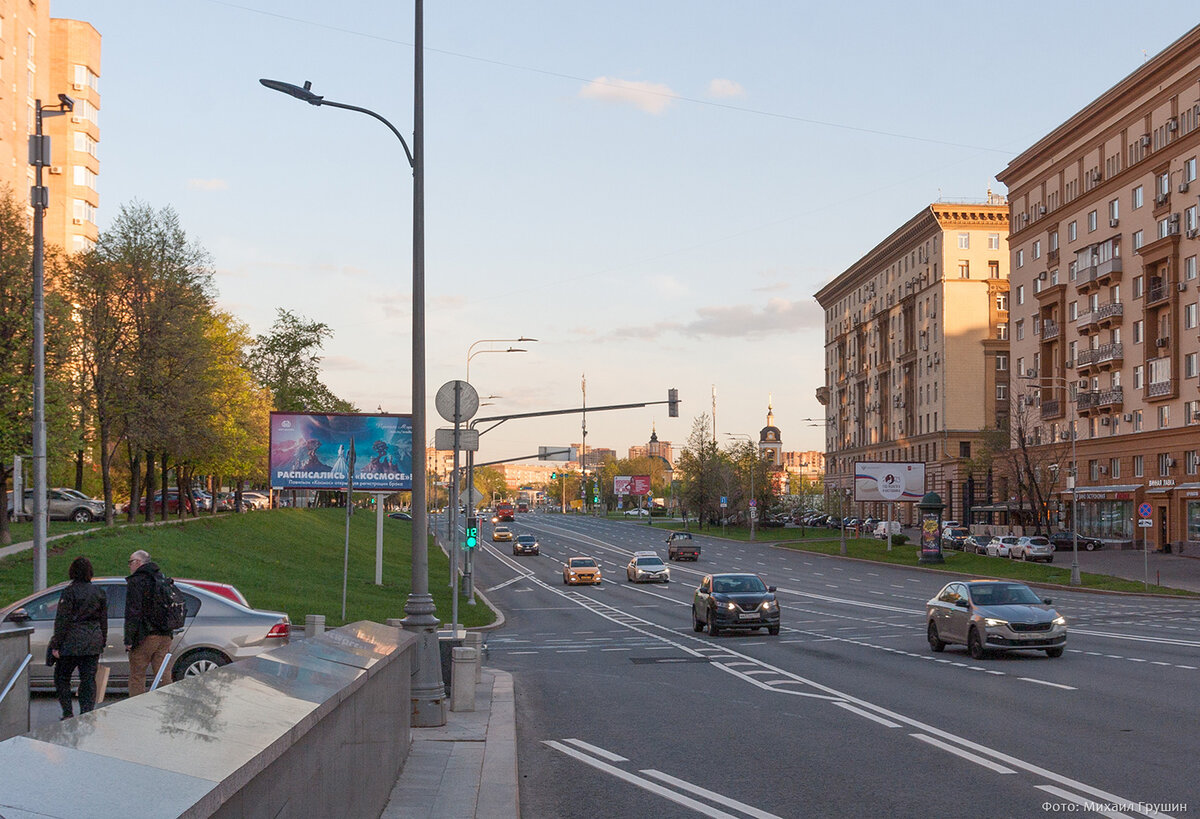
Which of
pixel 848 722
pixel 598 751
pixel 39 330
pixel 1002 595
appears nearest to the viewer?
pixel 598 751

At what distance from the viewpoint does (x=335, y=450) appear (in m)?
46.3

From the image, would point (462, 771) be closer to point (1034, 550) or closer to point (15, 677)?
point (15, 677)

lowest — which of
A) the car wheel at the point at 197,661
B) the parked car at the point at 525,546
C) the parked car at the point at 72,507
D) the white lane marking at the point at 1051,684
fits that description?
the parked car at the point at 525,546

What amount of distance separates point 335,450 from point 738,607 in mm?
20897

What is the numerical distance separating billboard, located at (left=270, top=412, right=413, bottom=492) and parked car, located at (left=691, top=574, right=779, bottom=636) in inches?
660

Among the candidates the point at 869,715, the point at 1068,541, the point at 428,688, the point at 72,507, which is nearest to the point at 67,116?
the point at 72,507

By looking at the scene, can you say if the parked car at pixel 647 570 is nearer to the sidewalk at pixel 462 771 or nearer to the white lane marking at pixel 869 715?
the white lane marking at pixel 869 715

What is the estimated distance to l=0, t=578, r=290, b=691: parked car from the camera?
15.9 meters

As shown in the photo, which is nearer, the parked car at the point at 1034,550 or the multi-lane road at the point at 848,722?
the multi-lane road at the point at 848,722

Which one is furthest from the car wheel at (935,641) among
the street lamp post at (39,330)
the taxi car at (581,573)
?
the taxi car at (581,573)

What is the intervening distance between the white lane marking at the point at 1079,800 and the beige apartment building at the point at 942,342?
90091 millimetres

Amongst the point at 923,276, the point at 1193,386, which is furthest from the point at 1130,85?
the point at 923,276

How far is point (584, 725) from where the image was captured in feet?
50.2

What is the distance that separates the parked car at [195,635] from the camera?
52.2 ft
